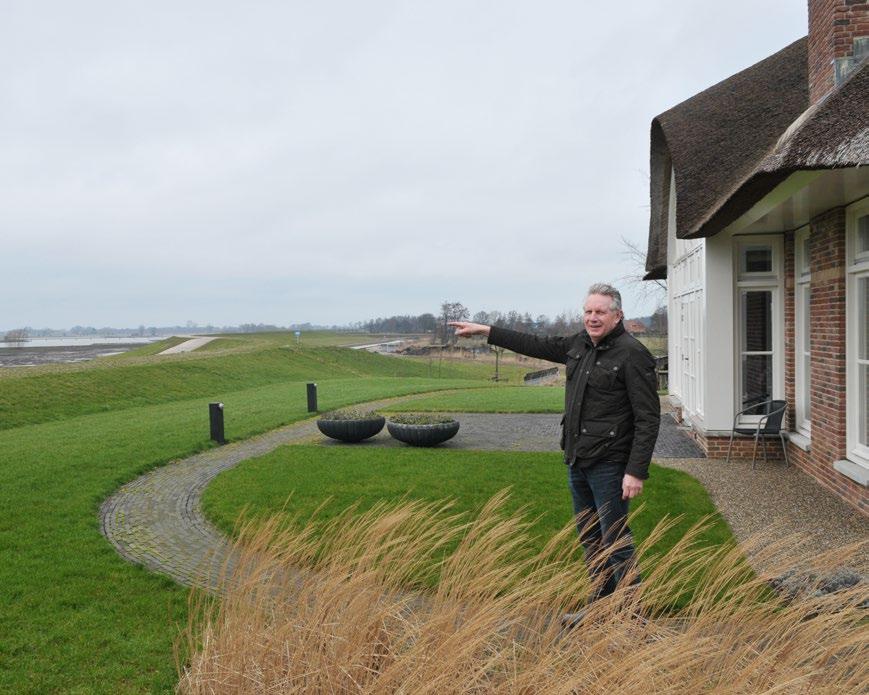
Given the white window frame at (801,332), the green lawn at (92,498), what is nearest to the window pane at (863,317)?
the white window frame at (801,332)

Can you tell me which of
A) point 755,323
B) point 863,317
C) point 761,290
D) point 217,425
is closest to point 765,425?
point 755,323

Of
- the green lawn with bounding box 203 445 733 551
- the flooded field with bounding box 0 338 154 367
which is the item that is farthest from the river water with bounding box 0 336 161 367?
the green lawn with bounding box 203 445 733 551

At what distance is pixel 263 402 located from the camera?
18.9 metres

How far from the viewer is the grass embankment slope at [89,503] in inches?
156

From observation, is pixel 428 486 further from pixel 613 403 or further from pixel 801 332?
pixel 801 332

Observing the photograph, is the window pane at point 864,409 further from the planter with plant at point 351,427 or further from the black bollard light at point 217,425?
the black bollard light at point 217,425

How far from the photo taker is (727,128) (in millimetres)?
10070

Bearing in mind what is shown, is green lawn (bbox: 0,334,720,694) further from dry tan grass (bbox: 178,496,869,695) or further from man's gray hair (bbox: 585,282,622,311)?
man's gray hair (bbox: 585,282,622,311)

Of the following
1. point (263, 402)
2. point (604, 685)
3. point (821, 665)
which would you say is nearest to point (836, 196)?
point (821, 665)

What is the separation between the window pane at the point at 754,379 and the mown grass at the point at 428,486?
5.81 feet

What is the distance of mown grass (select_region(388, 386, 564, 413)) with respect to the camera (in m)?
16.6

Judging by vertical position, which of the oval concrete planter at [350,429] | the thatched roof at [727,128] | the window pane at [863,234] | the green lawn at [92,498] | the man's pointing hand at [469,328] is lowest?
the green lawn at [92,498]

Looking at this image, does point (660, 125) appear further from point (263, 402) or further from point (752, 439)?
point (263, 402)

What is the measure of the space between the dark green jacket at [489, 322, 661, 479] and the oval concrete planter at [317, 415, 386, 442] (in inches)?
302
